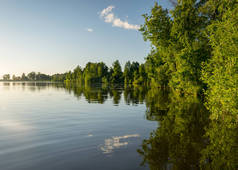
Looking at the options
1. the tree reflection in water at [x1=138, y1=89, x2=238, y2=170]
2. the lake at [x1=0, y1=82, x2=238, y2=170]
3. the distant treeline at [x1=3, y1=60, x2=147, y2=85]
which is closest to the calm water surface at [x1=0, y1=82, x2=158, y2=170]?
the lake at [x1=0, y1=82, x2=238, y2=170]

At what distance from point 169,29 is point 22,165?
28.8 m

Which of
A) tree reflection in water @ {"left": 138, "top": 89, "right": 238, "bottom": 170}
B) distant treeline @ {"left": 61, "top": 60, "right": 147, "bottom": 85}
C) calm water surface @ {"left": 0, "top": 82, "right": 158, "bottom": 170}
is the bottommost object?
calm water surface @ {"left": 0, "top": 82, "right": 158, "bottom": 170}

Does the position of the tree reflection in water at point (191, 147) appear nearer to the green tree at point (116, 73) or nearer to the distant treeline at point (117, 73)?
the distant treeline at point (117, 73)

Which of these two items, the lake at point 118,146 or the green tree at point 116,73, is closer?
the lake at point 118,146

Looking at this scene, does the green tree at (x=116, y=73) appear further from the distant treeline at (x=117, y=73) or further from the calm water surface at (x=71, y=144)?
the calm water surface at (x=71, y=144)

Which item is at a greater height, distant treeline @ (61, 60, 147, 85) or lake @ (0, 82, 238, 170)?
distant treeline @ (61, 60, 147, 85)

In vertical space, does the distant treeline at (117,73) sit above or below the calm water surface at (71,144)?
above

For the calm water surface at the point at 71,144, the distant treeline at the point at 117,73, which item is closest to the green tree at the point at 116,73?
the distant treeline at the point at 117,73

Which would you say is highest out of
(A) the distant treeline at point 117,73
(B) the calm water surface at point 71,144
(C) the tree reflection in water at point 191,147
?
(A) the distant treeline at point 117,73

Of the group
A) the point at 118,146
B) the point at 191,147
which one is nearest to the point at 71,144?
the point at 118,146

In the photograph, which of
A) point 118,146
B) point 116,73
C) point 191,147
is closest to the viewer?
point 191,147

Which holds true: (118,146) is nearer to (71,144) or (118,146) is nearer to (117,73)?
(71,144)

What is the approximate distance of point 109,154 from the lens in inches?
328

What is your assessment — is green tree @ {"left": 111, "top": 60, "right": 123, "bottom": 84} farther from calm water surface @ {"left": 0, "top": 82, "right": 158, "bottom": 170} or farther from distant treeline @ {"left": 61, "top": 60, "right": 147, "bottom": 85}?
calm water surface @ {"left": 0, "top": 82, "right": 158, "bottom": 170}
